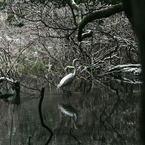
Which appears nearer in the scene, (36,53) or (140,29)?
(140,29)

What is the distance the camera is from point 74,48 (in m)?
12.5

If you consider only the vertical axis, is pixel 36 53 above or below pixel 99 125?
above

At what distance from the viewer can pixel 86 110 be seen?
509 cm

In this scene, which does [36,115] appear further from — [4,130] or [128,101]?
[128,101]

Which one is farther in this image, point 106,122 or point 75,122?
point 75,122

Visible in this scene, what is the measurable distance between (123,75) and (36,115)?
343 inches

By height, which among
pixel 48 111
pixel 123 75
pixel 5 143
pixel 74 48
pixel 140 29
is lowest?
pixel 5 143

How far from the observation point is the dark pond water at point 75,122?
3.29 metres

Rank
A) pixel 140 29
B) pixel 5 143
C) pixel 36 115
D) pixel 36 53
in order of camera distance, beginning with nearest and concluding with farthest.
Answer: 1. pixel 140 29
2. pixel 5 143
3. pixel 36 115
4. pixel 36 53

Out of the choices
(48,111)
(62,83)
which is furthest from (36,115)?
(62,83)

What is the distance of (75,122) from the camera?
417 centimetres

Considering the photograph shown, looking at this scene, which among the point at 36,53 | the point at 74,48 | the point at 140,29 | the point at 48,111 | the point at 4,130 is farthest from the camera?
the point at 36,53

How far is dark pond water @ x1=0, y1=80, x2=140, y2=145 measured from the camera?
10.8 ft

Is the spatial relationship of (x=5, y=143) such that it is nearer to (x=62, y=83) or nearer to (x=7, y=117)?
(x=7, y=117)
